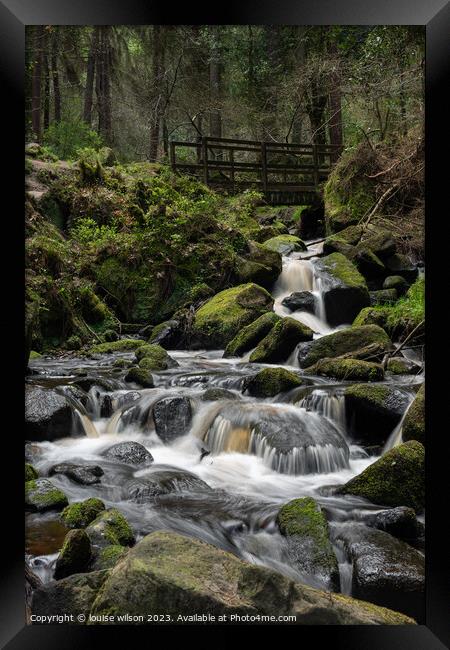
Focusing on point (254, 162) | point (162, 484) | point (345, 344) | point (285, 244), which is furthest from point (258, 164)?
point (162, 484)

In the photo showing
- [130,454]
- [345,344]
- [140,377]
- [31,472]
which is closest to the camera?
[31,472]

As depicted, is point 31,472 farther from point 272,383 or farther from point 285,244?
point 285,244

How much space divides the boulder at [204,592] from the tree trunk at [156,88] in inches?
126

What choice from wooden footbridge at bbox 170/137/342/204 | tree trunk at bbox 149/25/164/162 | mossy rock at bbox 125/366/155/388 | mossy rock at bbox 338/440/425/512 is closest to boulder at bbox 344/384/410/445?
mossy rock at bbox 338/440/425/512

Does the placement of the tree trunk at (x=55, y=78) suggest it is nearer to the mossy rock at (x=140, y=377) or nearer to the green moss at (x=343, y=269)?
the mossy rock at (x=140, y=377)

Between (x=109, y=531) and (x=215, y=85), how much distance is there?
4.30 meters

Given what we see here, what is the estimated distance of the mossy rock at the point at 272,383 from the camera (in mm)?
5516

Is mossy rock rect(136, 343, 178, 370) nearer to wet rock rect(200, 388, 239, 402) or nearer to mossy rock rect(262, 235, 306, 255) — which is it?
wet rock rect(200, 388, 239, 402)

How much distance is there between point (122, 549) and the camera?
3.07 m

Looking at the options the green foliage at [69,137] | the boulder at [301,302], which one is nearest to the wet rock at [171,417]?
the green foliage at [69,137]

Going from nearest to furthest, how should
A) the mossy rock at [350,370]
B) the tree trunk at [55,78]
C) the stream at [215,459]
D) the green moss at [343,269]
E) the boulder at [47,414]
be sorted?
the stream at [215,459]
the tree trunk at [55,78]
the boulder at [47,414]
the mossy rock at [350,370]
the green moss at [343,269]

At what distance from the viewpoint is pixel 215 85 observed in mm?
5188

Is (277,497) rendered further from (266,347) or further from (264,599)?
(266,347)
